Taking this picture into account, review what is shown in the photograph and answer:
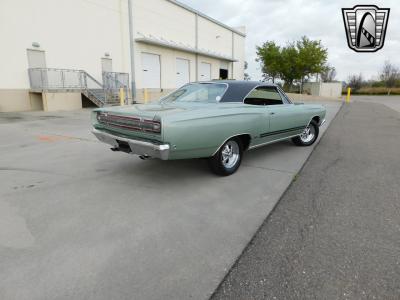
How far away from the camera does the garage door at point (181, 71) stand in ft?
78.3

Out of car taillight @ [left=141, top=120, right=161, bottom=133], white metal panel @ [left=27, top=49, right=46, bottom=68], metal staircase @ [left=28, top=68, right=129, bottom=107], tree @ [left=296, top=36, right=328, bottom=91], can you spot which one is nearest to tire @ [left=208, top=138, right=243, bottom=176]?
car taillight @ [left=141, top=120, right=161, bottom=133]

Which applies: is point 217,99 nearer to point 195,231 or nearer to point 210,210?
point 210,210

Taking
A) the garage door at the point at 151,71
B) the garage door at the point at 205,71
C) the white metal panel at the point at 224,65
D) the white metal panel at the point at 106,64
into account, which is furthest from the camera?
the white metal panel at the point at 224,65

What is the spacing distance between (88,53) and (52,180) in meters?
14.4

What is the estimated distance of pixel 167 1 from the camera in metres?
21.8

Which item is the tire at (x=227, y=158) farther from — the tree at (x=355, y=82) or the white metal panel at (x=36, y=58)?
the tree at (x=355, y=82)

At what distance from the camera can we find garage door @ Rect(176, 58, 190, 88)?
2388 centimetres

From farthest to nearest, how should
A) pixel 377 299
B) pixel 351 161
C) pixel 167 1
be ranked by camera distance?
pixel 167 1 < pixel 351 161 < pixel 377 299

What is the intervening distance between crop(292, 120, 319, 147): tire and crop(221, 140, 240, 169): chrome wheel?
255cm

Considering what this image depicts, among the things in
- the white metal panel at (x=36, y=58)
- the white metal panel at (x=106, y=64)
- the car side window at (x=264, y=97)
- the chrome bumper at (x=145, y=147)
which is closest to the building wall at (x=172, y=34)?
the white metal panel at (x=106, y=64)

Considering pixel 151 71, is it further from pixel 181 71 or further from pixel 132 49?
pixel 181 71

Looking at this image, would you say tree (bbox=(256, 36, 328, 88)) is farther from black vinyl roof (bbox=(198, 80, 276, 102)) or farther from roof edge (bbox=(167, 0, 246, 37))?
black vinyl roof (bbox=(198, 80, 276, 102))

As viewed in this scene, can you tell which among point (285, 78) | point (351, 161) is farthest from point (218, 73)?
point (351, 161)

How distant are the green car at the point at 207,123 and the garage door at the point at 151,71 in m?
16.4
